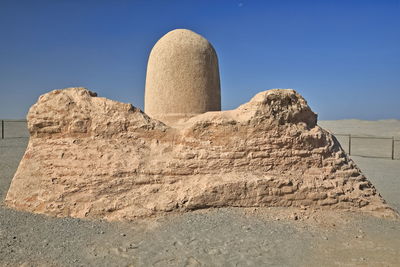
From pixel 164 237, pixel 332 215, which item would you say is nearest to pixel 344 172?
pixel 332 215

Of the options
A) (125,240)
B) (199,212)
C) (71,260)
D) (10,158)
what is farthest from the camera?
(10,158)

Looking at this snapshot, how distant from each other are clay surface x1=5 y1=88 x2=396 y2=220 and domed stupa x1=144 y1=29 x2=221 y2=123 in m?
2.33

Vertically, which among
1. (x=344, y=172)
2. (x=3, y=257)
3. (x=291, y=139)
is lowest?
(x=3, y=257)

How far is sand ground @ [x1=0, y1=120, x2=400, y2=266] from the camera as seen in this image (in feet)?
12.0

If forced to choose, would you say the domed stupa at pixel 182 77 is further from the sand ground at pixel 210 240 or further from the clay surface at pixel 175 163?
the sand ground at pixel 210 240

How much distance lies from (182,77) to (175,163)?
3.16 metres

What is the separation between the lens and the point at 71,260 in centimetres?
362

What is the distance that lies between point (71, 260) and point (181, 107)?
15.5ft

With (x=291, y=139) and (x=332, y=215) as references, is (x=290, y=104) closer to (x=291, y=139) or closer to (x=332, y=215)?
(x=291, y=139)

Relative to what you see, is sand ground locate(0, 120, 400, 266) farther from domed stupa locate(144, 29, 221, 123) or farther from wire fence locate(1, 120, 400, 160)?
wire fence locate(1, 120, 400, 160)

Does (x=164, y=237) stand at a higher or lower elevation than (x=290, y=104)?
lower

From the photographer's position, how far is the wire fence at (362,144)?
1774 cm

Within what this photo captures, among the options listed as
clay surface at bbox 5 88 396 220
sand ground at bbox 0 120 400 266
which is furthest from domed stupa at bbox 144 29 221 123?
sand ground at bbox 0 120 400 266

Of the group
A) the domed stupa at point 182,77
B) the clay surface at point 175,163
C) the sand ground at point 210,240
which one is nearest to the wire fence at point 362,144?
the domed stupa at point 182,77
